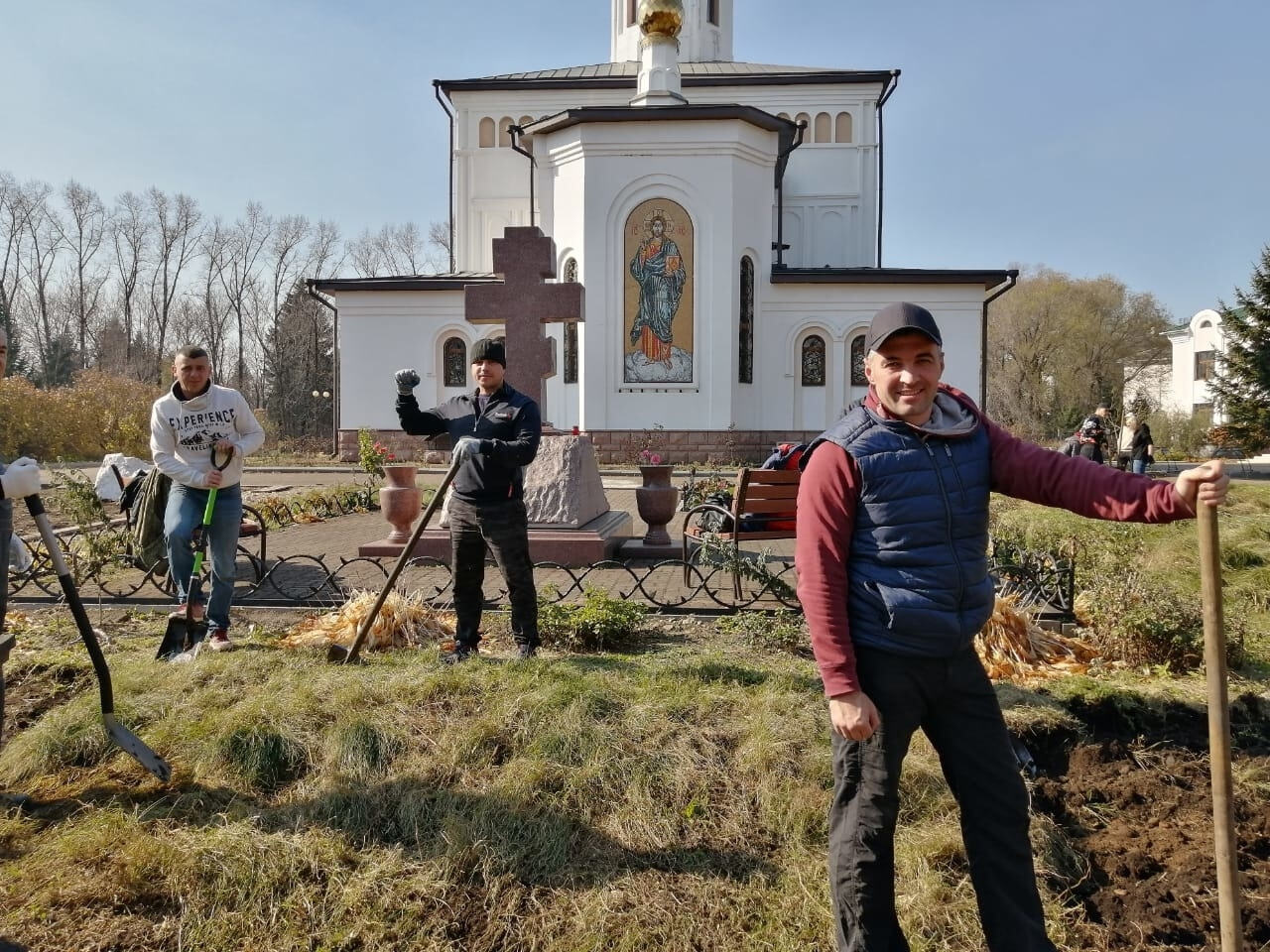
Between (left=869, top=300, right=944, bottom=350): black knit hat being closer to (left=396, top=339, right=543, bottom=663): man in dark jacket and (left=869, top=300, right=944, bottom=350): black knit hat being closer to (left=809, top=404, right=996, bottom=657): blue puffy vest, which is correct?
(left=809, top=404, right=996, bottom=657): blue puffy vest

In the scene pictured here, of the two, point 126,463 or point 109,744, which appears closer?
point 109,744

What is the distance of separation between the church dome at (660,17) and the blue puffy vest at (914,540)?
2403 cm

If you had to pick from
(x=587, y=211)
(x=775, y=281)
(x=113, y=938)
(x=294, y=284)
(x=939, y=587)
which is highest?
(x=294, y=284)

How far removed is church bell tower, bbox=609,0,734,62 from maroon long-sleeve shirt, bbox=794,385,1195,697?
3205 cm

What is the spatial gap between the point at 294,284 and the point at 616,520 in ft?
180

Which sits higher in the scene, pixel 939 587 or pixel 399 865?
pixel 939 587

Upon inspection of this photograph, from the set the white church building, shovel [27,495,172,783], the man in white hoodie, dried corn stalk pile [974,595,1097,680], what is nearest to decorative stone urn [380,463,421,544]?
the man in white hoodie

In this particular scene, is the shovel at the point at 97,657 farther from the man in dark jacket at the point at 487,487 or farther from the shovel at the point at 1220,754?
the shovel at the point at 1220,754

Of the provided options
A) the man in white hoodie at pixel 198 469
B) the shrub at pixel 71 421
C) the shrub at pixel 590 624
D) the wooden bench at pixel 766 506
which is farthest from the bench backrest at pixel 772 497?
the shrub at pixel 71 421

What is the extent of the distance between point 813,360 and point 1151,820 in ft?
74.6

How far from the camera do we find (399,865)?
302cm

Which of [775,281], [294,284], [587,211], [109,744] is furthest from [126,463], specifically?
[294,284]

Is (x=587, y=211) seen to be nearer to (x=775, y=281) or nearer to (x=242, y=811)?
(x=775, y=281)

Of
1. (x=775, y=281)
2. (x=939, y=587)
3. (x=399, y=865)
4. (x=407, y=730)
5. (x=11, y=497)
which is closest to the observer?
(x=939, y=587)
